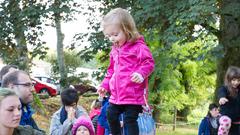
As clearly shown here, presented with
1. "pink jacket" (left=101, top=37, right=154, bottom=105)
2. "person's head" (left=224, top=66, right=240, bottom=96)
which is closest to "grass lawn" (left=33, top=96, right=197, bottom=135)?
"person's head" (left=224, top=66, right=240, bottom=96)

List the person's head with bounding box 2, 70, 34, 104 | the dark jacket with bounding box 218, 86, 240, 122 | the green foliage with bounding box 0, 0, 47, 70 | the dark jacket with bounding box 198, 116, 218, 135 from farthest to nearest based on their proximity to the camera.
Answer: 1. the green foliage with bounding box 0, 0, 47, 70
2. the dark jacket with bounding box 198, 116, 218, 135
3. the dark jacket with bounding box 218, 86, 240, 122
4. the person's head with bounding box 2, 70, 34, 104

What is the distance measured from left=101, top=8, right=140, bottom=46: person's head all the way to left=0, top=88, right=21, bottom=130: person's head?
1617 mm

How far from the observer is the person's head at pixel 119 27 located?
A: 4.27m

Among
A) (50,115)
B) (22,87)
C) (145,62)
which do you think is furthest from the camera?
(50,115)

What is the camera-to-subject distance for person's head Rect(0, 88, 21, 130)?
2830 millimetres

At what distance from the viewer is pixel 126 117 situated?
4.32m

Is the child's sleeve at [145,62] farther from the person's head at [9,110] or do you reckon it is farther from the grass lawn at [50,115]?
the grass lawn at [50,115]

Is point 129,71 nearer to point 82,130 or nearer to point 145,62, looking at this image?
point 145,62

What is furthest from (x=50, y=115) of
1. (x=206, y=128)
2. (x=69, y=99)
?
(x=69, y=99)

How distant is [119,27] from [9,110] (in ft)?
5.59

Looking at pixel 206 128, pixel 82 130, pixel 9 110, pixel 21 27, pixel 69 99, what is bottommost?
pixel 206 128

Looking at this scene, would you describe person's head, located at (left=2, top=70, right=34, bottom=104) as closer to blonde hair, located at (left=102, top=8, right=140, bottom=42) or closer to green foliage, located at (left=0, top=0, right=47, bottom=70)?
blonde hair, located at (left=102, top=8, right=140, bottom=42)

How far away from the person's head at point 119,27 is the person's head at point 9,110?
162 centimetres

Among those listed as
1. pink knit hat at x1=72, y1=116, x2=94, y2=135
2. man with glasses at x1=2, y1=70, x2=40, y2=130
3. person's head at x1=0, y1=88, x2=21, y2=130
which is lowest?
pink knit hat at x1=72, y1=116, x2=94, y2=135
